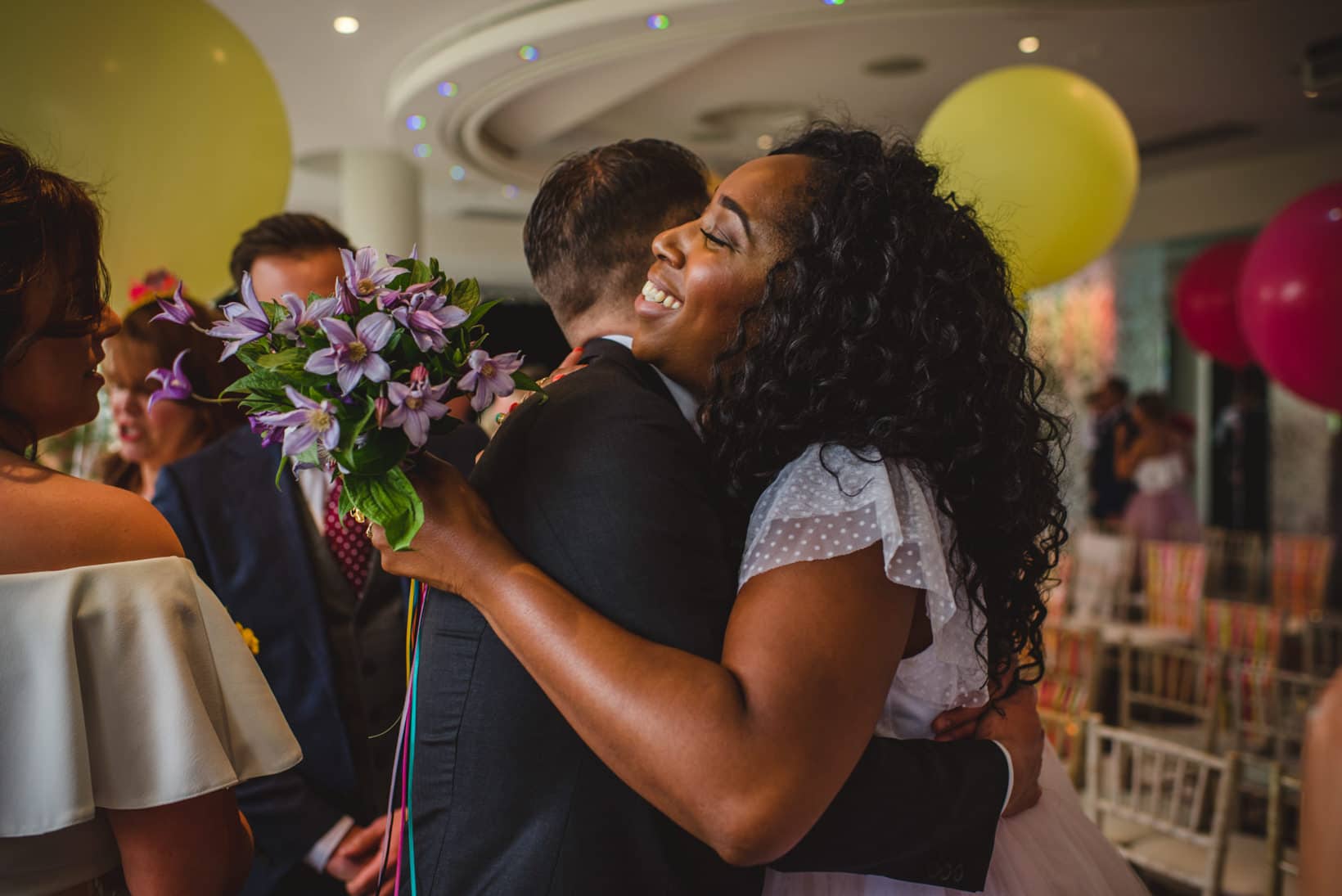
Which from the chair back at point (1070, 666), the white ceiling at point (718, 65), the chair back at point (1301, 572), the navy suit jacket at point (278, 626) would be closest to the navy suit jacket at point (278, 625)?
the navy suit jacket at point (278, 626)

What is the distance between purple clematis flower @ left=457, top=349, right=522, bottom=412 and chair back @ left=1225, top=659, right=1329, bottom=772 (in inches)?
124

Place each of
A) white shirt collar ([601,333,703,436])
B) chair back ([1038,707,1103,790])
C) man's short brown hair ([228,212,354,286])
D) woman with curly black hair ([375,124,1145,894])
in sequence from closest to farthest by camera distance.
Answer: woman with curly black hair ([375,124,1145,894]) → white shirt collar ([601,333,703,436]) → man's short brown hair ([228,212,354,286]) → chair back ([1038,707,1103,790])

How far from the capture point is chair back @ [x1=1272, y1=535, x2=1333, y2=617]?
6.71 m

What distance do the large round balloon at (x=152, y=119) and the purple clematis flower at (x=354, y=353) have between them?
1173 millimetres

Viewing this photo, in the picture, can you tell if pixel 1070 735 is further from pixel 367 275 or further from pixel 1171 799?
pixel 367 275

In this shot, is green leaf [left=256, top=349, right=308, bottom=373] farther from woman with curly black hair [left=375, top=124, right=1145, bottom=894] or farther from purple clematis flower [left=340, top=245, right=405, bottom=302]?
woman with curly black hair [left=375, top=124, right=1145, bottom=894]

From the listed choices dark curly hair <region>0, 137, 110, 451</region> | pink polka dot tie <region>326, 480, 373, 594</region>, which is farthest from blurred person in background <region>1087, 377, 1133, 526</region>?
dark curly hair <region>0, 137, 110, 451</region>

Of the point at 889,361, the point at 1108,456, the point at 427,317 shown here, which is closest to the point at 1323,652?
the point at 1108,456

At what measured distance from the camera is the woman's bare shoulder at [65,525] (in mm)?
1098

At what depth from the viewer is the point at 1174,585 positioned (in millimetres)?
6215

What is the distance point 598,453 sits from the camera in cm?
114

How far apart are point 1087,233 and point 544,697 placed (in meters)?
3.47

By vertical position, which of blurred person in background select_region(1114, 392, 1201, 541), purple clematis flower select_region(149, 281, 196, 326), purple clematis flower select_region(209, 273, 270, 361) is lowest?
blurred person in background select_region(1114, 392, 1201, 541)

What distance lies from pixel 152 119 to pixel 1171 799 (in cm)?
320
